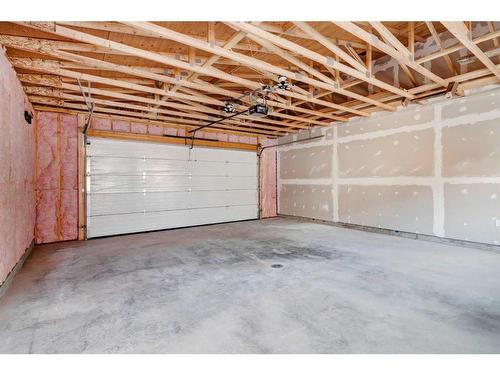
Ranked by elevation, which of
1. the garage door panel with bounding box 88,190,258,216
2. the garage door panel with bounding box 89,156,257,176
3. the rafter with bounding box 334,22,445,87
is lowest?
the garage door panel with bounding box 88,190,258,216

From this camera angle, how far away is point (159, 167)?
22.8ft

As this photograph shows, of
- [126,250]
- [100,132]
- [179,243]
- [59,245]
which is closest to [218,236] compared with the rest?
[179,243]

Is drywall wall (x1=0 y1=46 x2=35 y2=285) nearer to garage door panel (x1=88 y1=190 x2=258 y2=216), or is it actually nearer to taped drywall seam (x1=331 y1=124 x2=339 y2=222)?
garage door panel (x1=88 y1=190 x2=258 y2=216)

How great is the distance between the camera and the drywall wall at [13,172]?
119 inches

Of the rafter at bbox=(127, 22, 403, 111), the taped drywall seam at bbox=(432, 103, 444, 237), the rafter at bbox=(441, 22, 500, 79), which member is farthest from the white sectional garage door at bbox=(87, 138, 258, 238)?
the rafter at bbox=(441, 22, 500, 79)

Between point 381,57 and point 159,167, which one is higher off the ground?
point 381,57

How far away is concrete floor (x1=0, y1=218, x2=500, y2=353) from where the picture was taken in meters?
1.98

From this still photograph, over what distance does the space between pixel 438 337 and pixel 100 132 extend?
6869mm

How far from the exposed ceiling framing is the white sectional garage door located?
1100 millimetres

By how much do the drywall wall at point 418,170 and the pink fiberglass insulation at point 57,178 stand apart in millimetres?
6248

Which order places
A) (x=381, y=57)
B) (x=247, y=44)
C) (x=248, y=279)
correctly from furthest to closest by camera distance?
(x=381, y=57) < (x=247, y=44) < (x=248, y=279)

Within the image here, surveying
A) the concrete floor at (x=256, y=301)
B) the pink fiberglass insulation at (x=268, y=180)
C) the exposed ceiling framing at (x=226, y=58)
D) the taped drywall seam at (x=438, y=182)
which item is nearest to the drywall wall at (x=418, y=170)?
the taped drywall seam at (x=438, y=182)

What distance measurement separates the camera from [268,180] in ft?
30.3
